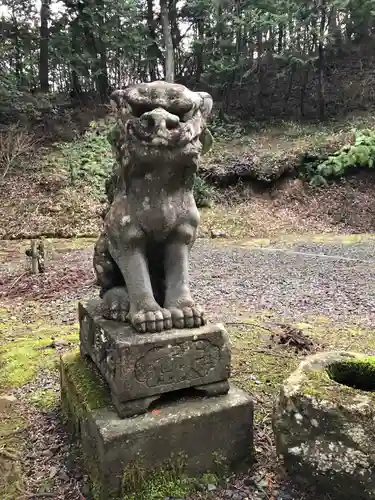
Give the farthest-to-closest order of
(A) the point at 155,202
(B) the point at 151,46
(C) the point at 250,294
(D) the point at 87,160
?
1. (B) the point at 151,46
2. (D) the point at 87,160
3. (C) the point at 250,294
4. (A) the point at 155,202

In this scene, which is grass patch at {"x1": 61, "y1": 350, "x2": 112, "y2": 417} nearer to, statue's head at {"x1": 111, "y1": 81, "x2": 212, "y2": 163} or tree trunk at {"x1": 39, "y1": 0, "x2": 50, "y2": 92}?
statue's head at {"x1": 111, "y1": 81, "x2": 212, "y2": 163}

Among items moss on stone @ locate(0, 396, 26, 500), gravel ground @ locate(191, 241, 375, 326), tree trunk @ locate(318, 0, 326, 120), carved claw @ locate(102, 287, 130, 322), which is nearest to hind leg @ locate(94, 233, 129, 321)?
carved claw @ locate(102, 287, 130, 322)

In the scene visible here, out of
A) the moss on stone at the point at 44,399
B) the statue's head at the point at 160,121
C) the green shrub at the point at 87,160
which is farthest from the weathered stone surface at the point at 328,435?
the green shrub at the point at 87,160

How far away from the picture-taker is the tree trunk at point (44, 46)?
14.2m

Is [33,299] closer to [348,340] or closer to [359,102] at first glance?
[348,340]

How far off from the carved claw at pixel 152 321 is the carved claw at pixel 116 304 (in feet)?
0.58

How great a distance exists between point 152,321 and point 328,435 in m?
0.94

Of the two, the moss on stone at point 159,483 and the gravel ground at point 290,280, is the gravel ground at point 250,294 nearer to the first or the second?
the gravel ground at point 290,280

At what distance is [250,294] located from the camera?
5.62 m

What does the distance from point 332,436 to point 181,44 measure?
16.8 m

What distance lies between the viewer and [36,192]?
1063 centimetres

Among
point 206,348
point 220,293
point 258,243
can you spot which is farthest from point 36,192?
point 206,348

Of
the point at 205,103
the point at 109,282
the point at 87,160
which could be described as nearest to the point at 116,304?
the point at 109,282

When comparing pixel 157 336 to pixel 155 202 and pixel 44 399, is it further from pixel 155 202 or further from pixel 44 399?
pixel 44 399
